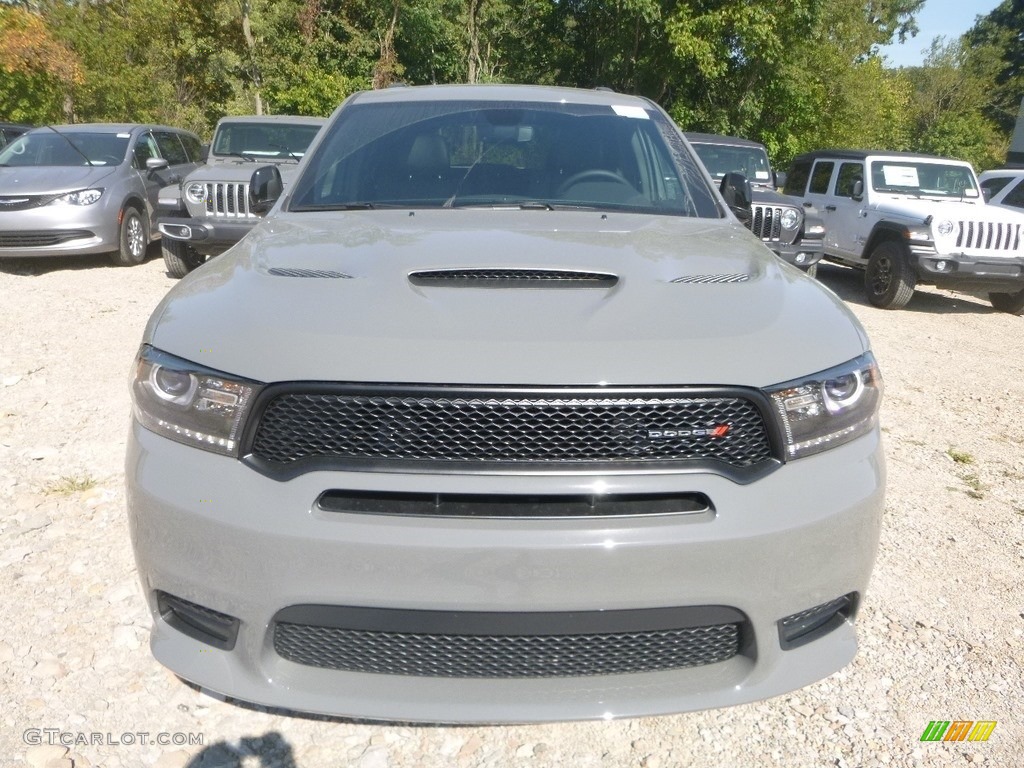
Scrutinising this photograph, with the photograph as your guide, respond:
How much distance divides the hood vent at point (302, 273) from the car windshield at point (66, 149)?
8786mm

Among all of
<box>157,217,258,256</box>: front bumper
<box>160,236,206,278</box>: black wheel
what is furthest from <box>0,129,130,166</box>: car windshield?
<box>157,217,258,256</box>: front bumper

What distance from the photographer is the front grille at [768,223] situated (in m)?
6.27

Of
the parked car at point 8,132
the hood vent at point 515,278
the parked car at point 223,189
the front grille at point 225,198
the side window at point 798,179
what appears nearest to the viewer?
the hood vent at point 515,278

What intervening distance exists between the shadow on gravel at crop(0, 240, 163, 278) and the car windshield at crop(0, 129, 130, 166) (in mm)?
1147

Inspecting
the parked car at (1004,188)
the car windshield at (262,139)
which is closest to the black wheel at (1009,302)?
the parked car at (1004,188)

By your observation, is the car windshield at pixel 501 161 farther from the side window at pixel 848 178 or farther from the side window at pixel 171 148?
the side window at pixel 171 148

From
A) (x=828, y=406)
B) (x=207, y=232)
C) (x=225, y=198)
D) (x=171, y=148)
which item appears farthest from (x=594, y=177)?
(x=171, y=148)

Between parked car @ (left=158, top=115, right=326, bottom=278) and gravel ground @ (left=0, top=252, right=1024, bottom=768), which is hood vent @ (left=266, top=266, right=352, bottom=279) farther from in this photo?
parked car @ (left=158, top=115, right=326, bottom=278)

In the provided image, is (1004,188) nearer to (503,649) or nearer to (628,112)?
(628,112)

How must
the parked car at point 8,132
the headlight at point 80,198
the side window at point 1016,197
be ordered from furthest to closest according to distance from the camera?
1. the parked car at point 8,132
2. the side window at point 1016,197
3. the headlight at point 80,198

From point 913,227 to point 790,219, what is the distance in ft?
12.6

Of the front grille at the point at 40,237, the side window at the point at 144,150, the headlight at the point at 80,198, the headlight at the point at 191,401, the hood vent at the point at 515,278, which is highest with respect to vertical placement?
the hood vent at the point at 515,278

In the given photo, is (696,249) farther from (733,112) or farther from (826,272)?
(733,112)

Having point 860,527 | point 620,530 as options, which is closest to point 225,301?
point 620,530
